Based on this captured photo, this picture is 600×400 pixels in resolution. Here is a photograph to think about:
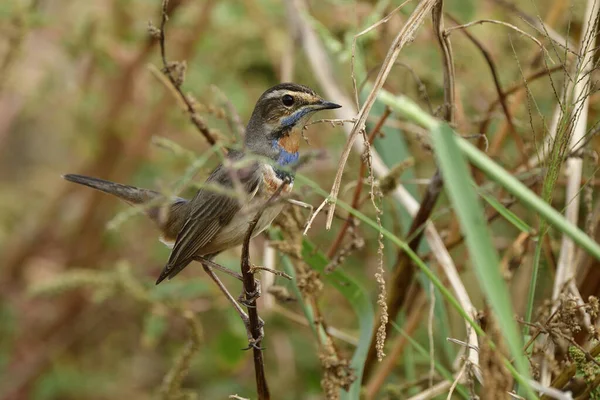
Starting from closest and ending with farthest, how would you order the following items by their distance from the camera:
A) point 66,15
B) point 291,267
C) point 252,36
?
1. point 291,267
2. point 252,36
3. point 66,15

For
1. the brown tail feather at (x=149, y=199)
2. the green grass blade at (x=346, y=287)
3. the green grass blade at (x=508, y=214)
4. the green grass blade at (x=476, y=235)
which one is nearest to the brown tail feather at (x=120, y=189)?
the brown tail feather at (x=149, y=199)

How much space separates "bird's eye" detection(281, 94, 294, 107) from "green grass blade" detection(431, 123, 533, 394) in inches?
65.1

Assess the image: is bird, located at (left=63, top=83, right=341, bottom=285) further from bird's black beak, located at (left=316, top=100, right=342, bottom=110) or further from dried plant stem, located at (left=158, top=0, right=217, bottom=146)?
dried plant stem, located at (left=158, top=0, right=217, bottom=146)

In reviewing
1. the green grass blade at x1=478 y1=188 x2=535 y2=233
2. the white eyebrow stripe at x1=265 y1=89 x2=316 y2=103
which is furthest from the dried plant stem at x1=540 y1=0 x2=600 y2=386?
the white eyebrow stripe at x1=265 y1=89 x2=316 y2=103

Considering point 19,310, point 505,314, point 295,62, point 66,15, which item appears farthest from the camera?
point 66,15

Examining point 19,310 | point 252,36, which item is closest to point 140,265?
point 19,310

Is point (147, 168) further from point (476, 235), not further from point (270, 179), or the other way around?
point (476, 235)

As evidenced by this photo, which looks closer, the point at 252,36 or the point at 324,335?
the point at 324,335

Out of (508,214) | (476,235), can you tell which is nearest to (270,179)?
(508,214)

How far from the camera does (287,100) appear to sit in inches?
124

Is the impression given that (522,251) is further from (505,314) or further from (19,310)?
(19,310)

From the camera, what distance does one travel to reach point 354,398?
8.11ft

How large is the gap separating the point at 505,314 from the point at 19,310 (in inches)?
178

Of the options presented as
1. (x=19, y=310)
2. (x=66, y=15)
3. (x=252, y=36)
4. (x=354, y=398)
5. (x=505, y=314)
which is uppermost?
(x=66, y=15)
